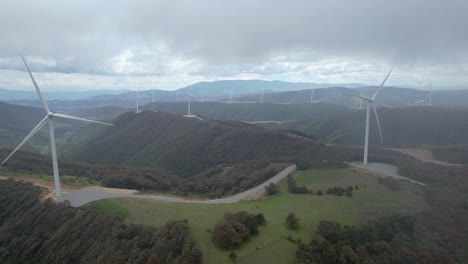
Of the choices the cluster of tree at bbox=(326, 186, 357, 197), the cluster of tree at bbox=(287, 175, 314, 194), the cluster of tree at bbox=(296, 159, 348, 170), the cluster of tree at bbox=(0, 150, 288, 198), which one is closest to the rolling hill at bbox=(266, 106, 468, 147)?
the cluster of tree at bbox=(296, 159, 348, 170)

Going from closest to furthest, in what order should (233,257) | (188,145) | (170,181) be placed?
(233,257), (170,181), (188,145)

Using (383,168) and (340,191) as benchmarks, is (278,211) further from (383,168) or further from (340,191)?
(383,168)

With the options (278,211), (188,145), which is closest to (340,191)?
(278,211)

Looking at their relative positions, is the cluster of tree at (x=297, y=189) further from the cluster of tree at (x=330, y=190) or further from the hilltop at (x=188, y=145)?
the hilltop at (x=188, y=145)

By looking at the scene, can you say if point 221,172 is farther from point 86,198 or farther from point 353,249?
point 353,249

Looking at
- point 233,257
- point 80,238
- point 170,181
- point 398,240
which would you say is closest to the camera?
point 233,257

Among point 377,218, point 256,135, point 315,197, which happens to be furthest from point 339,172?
point 256,135
